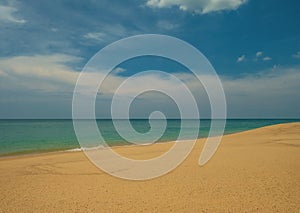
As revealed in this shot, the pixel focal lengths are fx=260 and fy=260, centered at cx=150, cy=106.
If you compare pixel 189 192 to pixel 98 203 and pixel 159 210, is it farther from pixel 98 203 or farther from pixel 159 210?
pixel 98 203

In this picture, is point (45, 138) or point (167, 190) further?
point (45, 138)

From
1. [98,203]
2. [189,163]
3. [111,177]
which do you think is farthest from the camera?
[189,163]

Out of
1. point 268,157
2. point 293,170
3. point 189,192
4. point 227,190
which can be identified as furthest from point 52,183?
point 268,157

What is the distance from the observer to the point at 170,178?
10055 mm

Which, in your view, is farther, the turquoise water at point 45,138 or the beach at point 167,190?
the turquoise water at point 45,138

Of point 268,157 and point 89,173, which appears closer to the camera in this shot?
point 89,173

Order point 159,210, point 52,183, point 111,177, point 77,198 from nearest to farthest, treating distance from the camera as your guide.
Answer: point 159,210 < point 77,198 < point 52,183 < point 111,177

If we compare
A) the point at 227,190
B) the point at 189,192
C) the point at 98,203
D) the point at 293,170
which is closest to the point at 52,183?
the point at 98,203

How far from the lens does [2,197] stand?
316 inches

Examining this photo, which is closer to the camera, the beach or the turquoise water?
the beach

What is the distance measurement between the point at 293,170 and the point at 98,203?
7986mm

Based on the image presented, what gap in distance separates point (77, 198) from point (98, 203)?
2.83ft

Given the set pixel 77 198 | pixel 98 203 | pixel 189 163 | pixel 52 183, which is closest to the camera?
pixel 98 203

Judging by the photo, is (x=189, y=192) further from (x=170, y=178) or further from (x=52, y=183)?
(x=52, y=183)
